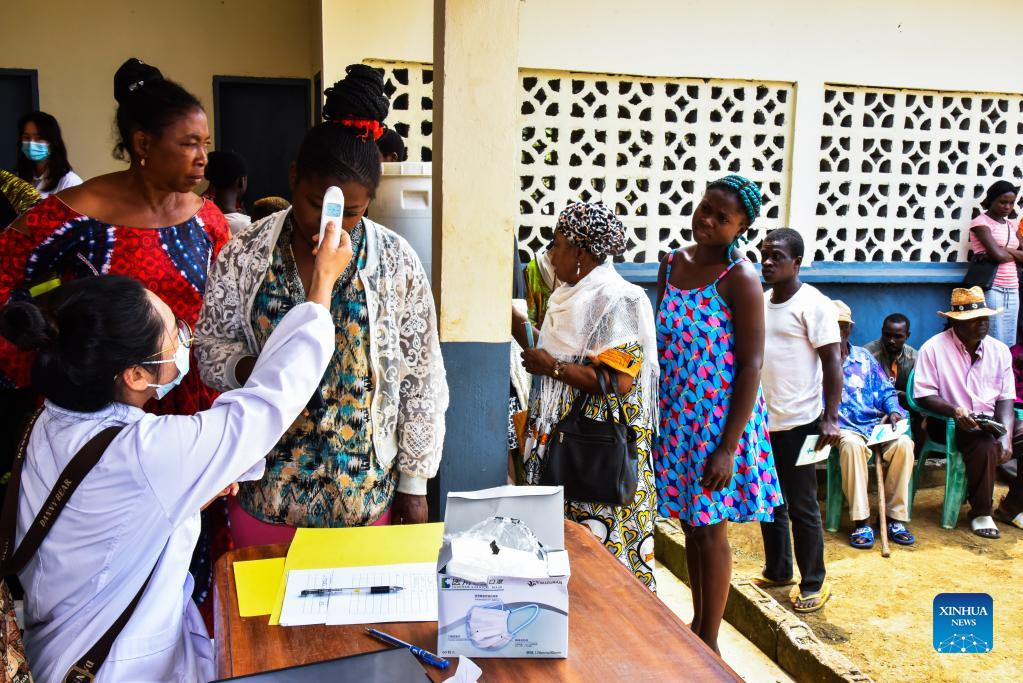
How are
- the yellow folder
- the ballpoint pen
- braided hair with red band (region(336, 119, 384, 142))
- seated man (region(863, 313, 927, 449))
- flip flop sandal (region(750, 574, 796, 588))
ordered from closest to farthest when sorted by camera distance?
the ballpoint pen < the yellow folder < braided hair with red band (region(336, 119, 384, 142)) < flip flop sandal (region(750, 574, 796, 588)) < seated man (region(863, 313, 927, 449))

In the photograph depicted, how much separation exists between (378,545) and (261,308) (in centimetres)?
63

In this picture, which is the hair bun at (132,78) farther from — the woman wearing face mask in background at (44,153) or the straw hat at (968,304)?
the straw hat at (968,304)

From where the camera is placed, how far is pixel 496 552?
150 centimetres

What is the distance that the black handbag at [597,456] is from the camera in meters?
3.03

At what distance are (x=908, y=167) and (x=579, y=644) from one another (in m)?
6.22

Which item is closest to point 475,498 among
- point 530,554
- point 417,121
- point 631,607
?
point 530,554

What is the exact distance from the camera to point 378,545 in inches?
74.4

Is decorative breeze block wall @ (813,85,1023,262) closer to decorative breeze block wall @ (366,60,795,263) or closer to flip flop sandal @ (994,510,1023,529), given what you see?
decorative breeze block wall @ (366,60,795,263)

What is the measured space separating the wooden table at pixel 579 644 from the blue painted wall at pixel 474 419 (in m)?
1.39

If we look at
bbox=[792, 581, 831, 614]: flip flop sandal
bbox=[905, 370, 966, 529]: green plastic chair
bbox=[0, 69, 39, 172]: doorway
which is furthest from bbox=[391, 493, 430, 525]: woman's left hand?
bbox=[0, 69, 39, 172]: doorway

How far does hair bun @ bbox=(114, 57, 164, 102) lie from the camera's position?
2.46m

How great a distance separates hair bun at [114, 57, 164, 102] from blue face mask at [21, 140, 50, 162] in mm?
2574

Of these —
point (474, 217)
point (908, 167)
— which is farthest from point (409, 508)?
point (908, 167)

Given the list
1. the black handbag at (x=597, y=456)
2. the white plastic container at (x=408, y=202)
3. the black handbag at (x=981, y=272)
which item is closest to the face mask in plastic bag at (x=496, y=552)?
the black handbag at (x=597, y=456)
